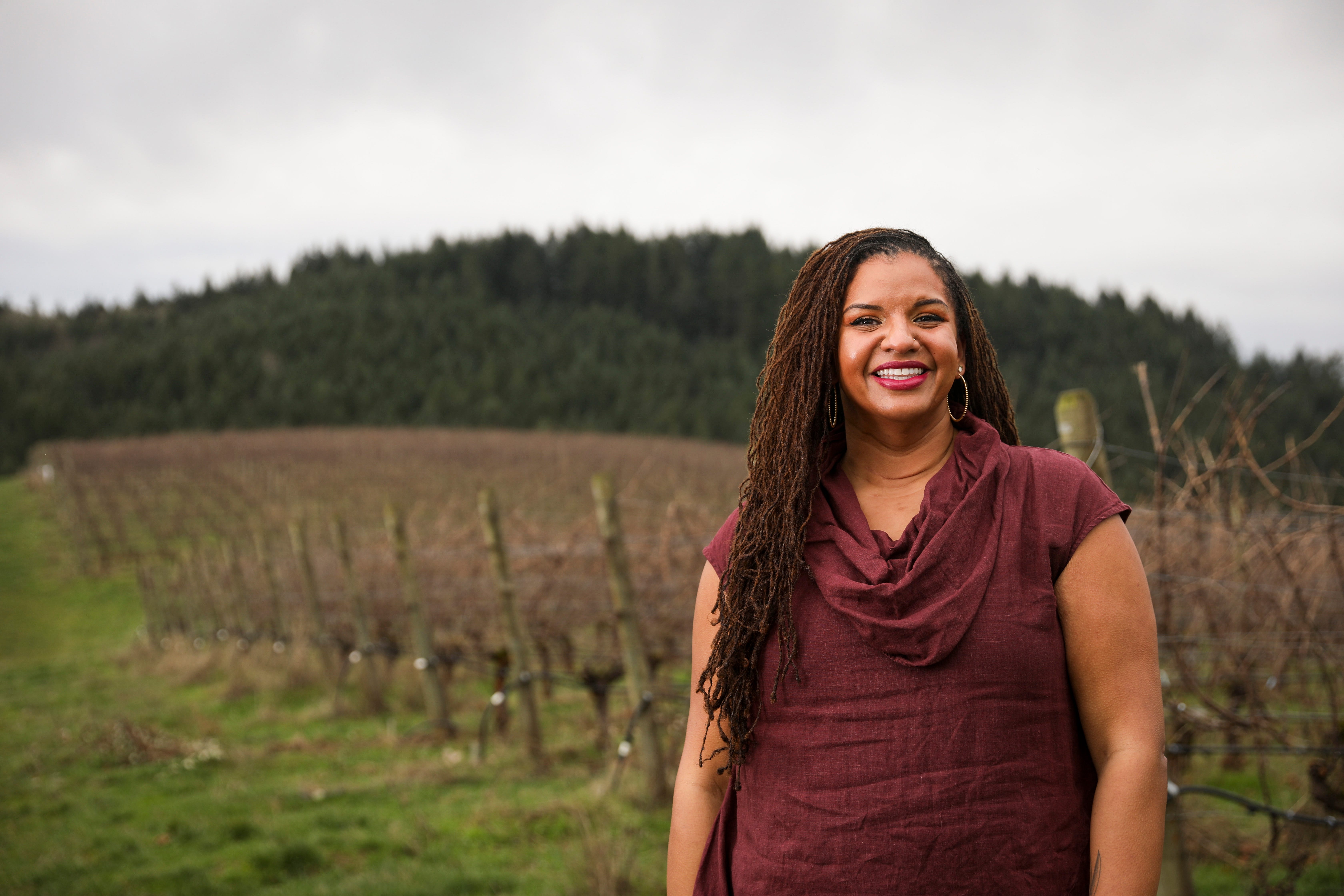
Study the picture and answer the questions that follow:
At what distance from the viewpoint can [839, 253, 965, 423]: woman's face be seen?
1.57 m

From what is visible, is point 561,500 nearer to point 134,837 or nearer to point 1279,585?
point 134,837

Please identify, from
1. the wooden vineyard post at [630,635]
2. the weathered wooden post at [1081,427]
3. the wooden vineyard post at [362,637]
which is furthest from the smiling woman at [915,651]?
the wooden vineyard post at [362,637]

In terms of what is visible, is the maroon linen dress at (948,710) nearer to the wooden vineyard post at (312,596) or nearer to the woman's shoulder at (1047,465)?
the woman's shoulder at (1047,465)

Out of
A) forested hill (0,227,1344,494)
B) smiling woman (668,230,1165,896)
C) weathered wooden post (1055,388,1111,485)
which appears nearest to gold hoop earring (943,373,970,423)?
smiling woman (668,230,1165,896)

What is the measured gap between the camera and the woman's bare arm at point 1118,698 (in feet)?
4.51

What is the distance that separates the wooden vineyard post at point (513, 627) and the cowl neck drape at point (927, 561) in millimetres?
5331

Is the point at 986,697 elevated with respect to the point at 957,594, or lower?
lower

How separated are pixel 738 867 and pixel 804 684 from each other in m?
0.34

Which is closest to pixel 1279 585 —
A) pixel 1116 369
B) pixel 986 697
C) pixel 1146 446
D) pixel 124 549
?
pixel 1116 369

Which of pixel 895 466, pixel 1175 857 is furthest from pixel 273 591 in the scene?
pixel 895 466

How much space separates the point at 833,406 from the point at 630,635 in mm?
4181

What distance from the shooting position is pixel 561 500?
75.0 ft

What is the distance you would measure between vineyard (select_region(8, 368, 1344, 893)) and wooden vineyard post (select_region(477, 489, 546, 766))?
0.06 ft

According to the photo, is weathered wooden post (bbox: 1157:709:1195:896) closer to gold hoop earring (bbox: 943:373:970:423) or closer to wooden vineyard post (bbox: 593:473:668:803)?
gold hoop earring (bbox: 943:373:970:423)
